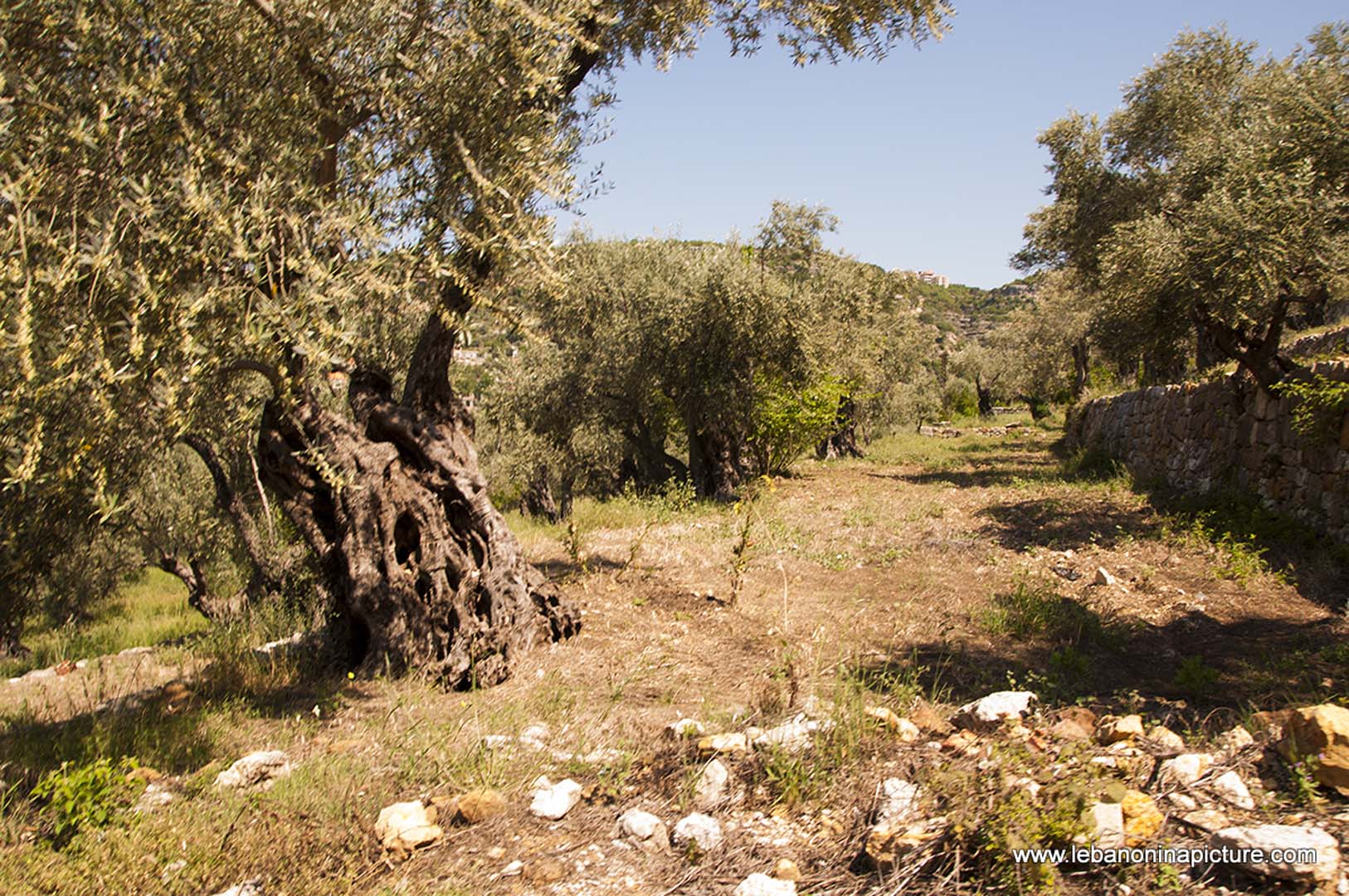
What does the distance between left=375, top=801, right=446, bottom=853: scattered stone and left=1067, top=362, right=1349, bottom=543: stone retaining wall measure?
10.2 metres

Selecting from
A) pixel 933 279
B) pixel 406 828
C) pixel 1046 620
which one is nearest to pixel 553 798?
pixel 406 828

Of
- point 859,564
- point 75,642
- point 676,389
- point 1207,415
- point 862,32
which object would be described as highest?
point 862,32

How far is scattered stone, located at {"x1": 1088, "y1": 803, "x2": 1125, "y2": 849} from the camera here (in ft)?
11.0

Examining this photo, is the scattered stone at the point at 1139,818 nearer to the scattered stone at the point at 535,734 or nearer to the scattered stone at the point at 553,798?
the scattered stone at the point at 553,798

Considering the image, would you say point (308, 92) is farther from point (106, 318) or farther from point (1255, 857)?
point (1255, 857)

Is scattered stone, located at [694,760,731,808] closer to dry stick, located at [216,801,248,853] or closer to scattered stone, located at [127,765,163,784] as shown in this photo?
dry stick, located at [216,801,248,853]

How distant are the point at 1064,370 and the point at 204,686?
155 ft

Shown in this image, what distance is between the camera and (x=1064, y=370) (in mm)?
45312

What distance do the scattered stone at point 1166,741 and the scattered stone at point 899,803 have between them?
1.41m

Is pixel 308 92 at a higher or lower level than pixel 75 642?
higher

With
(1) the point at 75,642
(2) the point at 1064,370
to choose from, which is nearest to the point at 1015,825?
(1) the point at 75,642

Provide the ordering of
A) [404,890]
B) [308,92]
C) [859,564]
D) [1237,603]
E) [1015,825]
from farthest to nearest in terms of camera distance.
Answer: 1. [859,564]
2. [1237,603]
3. [308,92]
4. [404,890]
5. [1015,825]

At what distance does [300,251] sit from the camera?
15.1 ft

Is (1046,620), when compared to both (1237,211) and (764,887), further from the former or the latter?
(1237,211)
